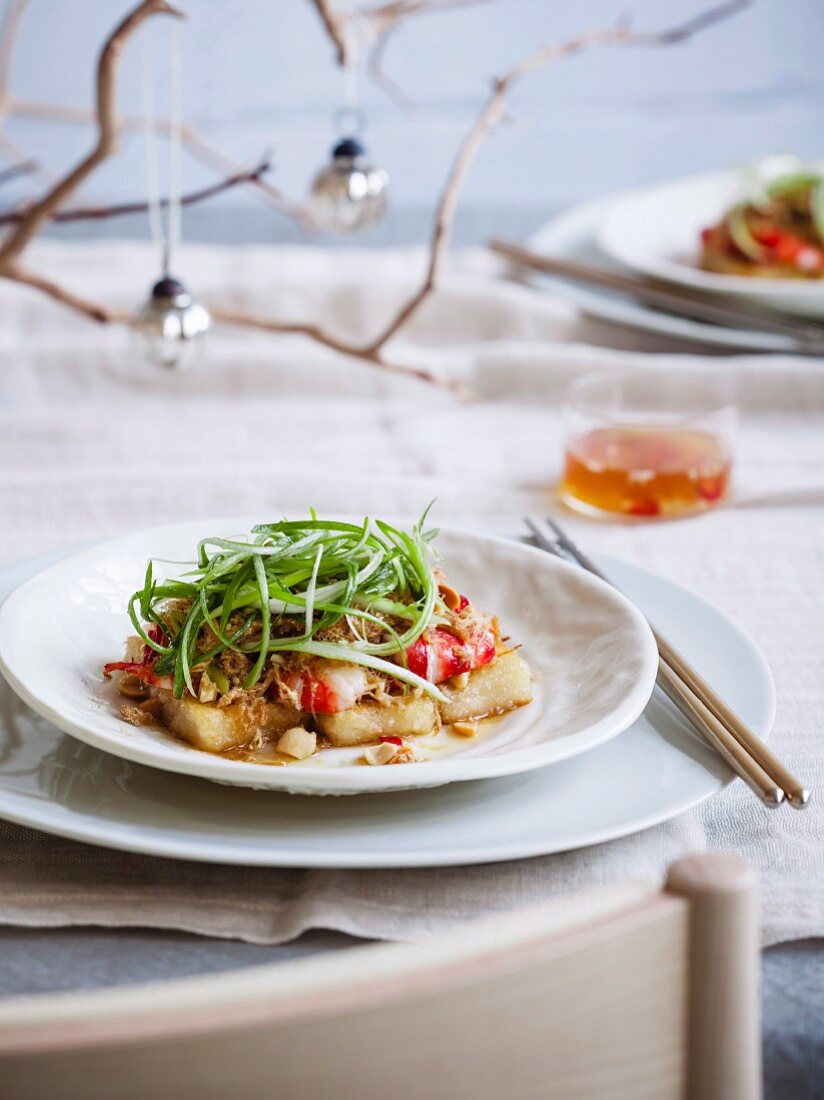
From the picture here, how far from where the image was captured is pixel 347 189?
1.85 m

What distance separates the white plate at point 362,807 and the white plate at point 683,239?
138cm

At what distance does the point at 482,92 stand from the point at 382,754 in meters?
4.29

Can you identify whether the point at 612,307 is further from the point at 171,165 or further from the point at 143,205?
the point at 171,165

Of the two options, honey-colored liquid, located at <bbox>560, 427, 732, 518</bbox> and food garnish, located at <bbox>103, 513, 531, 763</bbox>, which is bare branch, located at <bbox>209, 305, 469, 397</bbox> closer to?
honey-colored liquid, located at <bbox>560, 427, 732, 518</bbox>

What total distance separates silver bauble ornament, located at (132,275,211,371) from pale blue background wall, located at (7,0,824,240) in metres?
3.11

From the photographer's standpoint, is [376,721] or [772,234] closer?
[376,721]

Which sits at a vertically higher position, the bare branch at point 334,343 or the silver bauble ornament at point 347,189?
the silver bauble ornament at point 347,189

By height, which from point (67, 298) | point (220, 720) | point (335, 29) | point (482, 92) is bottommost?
point (220, 720)

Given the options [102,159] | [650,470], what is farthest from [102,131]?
[650,470]

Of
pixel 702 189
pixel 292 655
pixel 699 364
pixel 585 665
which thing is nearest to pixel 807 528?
pixel 699 364

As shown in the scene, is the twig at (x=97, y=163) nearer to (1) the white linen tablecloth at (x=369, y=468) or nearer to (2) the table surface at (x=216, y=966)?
(1) the white linen tablecloth at (x=369, y=468)

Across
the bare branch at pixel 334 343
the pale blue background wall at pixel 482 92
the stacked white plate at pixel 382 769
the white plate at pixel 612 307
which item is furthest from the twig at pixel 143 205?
the pale blue background wall at pixel 482 92

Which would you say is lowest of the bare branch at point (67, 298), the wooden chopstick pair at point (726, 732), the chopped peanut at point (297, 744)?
the chopped peanut at point (297, 744)

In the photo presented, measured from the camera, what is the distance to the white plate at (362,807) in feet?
2.65
